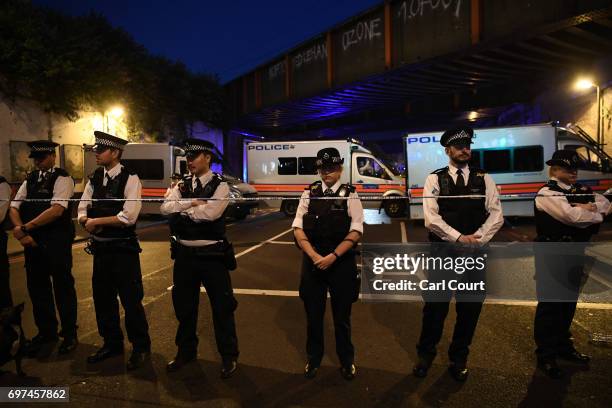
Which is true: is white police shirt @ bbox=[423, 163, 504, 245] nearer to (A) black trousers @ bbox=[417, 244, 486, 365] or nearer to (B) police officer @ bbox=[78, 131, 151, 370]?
(A) black trousers @ bbox=[417, 244, 486, 365]

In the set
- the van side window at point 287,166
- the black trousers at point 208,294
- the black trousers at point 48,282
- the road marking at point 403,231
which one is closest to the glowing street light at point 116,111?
the van side window at point 287,166

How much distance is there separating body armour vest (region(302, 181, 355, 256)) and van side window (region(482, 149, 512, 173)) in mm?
10270

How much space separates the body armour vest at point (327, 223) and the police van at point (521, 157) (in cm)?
931

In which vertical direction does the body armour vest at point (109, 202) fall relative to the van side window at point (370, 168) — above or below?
below

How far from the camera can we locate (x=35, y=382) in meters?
3.33

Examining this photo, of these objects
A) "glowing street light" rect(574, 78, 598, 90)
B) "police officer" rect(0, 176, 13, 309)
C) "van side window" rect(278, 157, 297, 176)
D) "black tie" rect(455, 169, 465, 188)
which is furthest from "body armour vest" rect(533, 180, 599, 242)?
"glowing street light" rect(574, 78, 598, 90)

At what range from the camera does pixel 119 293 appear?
3.66 meters

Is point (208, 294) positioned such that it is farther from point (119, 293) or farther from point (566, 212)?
point (566, 212)

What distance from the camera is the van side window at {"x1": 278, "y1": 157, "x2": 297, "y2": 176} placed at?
635 inches

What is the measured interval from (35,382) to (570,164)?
16.2ft

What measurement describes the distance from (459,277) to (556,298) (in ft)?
3.01

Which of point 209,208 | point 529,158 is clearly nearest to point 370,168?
point 529,158

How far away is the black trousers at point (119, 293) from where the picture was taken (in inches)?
143

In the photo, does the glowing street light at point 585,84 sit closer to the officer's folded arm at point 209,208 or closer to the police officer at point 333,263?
the police officer at point 333,263
